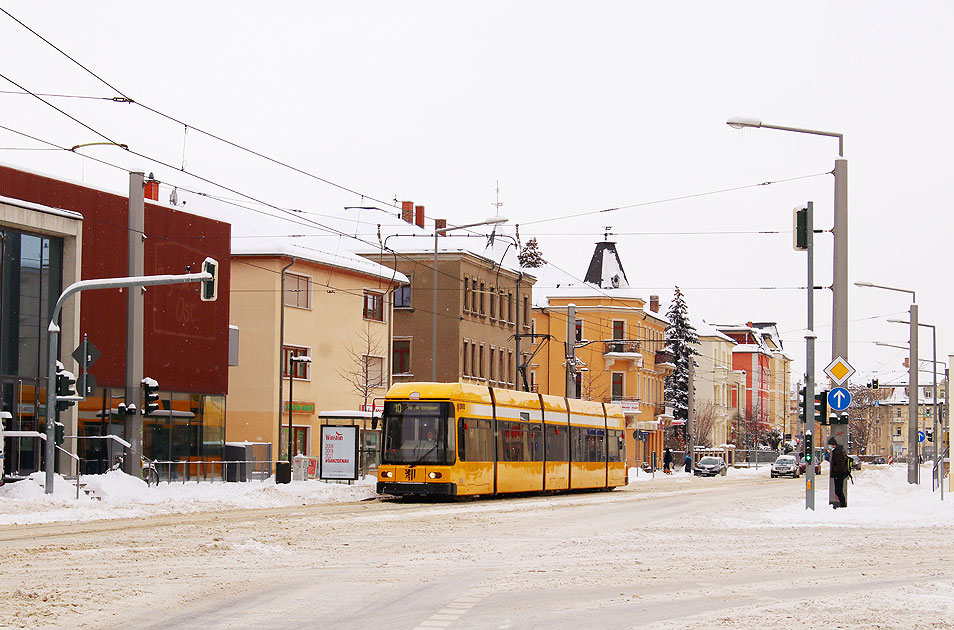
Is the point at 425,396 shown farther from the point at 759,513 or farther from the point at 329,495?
A: the point at 759,513

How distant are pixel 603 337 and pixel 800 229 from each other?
2776 inches

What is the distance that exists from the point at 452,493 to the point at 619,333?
64322mm

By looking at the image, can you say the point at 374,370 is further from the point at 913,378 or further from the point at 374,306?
the point at 913,378

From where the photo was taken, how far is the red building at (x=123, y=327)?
38.8m

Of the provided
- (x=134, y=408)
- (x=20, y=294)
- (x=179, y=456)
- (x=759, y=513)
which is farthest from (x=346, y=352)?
(x=759, y=513)

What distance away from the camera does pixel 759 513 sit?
3069 cm

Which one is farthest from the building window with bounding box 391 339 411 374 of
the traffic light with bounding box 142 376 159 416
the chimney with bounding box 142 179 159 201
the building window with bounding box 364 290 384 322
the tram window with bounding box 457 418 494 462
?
the traffic light with bounding box 142 376 159 416

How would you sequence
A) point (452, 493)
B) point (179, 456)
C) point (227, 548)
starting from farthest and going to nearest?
point (179, 456) < point (452, 493) < point (227, 548)

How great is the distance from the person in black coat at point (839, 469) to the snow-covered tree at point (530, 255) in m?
69.0

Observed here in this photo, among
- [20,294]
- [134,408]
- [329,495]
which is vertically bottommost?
[329,495]

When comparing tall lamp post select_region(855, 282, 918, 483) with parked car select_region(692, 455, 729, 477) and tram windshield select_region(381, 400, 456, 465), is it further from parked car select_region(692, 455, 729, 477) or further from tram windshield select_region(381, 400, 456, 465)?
parked car select_region(692, 455, 729, 477)

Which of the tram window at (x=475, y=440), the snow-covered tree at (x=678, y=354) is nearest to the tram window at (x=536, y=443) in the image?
the tram window at (x=475, y=440)

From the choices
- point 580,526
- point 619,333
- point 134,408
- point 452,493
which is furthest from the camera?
point 619,333

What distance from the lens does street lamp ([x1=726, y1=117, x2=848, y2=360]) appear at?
2945 centimetres
